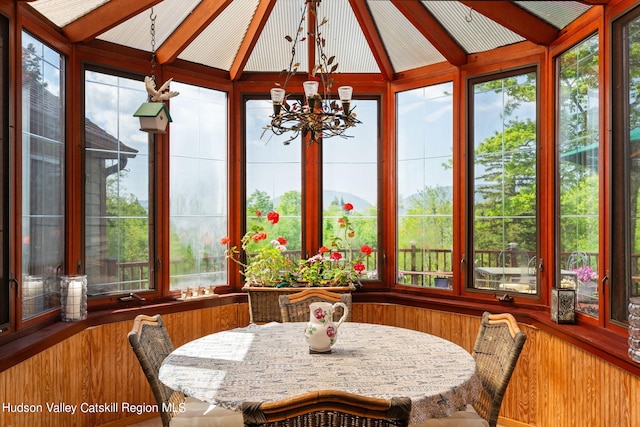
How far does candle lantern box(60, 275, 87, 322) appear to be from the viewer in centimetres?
346

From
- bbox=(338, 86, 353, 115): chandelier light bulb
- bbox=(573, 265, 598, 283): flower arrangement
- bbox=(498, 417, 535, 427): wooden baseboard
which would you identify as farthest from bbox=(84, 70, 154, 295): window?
bbox=(573, 265, 598, 283): flower arrangement

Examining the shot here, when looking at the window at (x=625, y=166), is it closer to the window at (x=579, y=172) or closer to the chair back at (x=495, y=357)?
the window at (x=579, y=172)

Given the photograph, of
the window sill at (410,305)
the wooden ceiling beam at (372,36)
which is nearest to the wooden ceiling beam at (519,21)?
the wooden ceiling beam at (372,36)

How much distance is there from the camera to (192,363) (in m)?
2.45

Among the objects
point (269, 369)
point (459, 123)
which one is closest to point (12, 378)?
point (269, 369)

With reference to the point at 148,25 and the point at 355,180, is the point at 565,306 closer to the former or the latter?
the point at 355,180

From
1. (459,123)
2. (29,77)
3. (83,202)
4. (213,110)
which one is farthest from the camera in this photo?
(213,110)

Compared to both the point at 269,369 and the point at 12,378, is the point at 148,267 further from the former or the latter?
the point at 269,369

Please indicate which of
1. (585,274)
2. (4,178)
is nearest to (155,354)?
(4,178)

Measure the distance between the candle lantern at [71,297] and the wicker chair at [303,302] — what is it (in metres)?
1.33

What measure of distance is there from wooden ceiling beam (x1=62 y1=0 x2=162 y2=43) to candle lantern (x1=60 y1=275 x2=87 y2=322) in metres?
1.62

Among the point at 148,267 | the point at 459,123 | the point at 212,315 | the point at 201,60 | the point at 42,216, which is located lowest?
the point at 212,315

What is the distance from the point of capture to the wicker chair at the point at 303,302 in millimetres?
3715

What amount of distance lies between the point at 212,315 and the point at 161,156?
4.47ft
